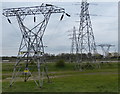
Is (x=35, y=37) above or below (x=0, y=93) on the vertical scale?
above

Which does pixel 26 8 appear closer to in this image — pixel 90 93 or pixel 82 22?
pixel 90 93

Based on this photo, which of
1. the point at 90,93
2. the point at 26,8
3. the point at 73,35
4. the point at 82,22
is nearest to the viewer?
the point at 90,93

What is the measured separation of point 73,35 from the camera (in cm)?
4406

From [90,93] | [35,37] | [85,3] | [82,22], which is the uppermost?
[85,3]

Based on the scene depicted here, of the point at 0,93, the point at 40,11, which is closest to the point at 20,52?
the point at 40,11

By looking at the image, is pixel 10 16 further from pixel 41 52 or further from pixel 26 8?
pixel 41 52

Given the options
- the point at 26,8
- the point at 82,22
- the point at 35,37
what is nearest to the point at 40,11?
the point at 26,8

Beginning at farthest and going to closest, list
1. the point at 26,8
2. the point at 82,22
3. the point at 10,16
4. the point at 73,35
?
1. the point at 73,35
2. the point at 82,22
3. the point at 10,16
4. the point at 26,8

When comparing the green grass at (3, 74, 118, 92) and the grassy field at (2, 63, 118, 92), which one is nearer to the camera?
the green grass at (3, 74, 118, 92)

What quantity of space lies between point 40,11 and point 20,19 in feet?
5.68

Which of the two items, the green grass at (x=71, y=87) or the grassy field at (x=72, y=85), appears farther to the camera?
the grassy field at (x=72, y=85)

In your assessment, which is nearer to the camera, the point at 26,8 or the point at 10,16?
the point at 26,8

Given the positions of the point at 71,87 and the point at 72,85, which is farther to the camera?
the point at 72,85

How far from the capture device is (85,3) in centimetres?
3431
